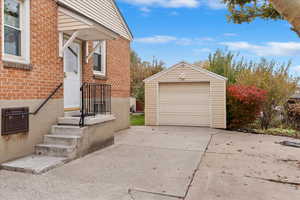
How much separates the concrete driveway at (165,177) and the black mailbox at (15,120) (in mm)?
906

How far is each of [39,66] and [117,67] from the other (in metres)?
4.50

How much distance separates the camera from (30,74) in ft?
15.8

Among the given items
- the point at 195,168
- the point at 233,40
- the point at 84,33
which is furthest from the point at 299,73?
the point at 84,33

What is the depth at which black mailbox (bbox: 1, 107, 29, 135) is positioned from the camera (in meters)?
4.25

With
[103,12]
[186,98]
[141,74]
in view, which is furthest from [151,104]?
[141,74]

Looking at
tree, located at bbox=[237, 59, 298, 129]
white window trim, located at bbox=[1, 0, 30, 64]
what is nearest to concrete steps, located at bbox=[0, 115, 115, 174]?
white window trim, located at bbox=[1, 0, 30, 64]

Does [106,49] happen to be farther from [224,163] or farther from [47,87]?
[224,163]

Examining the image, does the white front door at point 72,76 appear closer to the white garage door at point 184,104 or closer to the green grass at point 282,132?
the white garage door at point 184,104

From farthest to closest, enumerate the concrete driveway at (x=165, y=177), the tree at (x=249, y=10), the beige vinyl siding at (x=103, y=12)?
the tree at (x=249, y=10) < the beige vinyl siding at (x=103, y=12) < the concrete driveway at (x=165, y=177)

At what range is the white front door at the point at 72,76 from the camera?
243 inches

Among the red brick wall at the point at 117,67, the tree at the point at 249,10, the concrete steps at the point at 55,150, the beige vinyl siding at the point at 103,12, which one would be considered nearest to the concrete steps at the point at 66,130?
the concrete steps at the point at 55,150

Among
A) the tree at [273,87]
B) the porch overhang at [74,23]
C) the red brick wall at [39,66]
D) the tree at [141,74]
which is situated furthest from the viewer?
the tree at [141,74]

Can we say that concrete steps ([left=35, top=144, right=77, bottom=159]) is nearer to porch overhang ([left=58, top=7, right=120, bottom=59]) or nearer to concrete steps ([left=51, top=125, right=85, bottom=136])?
concrete steps ([left=51, top=125, right=85, bottom=136])

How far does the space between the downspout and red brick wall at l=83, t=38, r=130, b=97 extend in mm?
6173
